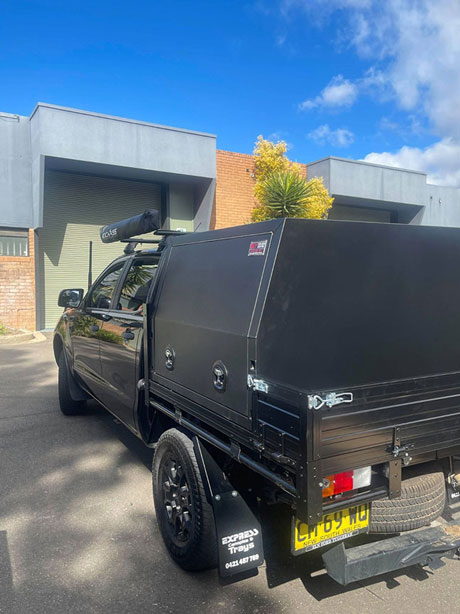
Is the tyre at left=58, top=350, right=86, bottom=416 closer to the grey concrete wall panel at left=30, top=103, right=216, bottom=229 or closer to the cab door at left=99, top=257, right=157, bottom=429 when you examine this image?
the cab door at left=99, top=257, right=157, bottom=429

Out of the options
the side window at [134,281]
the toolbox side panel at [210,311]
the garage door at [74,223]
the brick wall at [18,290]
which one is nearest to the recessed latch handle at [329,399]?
the toolbox side panel at [210,311]

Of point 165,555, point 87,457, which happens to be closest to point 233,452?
point 165,555

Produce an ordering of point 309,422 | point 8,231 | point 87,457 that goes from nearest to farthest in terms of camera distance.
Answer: point 309,422 → point 87,457 → point 8,231

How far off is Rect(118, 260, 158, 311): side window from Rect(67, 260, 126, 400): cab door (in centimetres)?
18

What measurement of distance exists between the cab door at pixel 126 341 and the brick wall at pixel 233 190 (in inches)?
465

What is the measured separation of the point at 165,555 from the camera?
10.2ft

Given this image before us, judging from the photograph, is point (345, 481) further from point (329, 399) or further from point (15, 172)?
point (15, 172)

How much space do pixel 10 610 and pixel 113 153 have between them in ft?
42.6

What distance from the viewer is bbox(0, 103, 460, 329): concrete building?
13.6 metres

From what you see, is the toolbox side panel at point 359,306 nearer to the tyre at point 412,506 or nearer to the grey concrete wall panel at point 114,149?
the tyre at point 412,506

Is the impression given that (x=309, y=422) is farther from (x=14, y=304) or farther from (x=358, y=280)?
(x=14, y=304)

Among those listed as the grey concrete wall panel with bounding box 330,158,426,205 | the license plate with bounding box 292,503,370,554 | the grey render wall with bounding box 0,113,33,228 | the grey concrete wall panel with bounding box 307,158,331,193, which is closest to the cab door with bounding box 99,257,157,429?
the license plate with bounding box 292,503,370,554

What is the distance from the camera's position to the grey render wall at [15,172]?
13562mm

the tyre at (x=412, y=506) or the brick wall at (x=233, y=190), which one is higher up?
the brick wall at (x=233, y=190)
